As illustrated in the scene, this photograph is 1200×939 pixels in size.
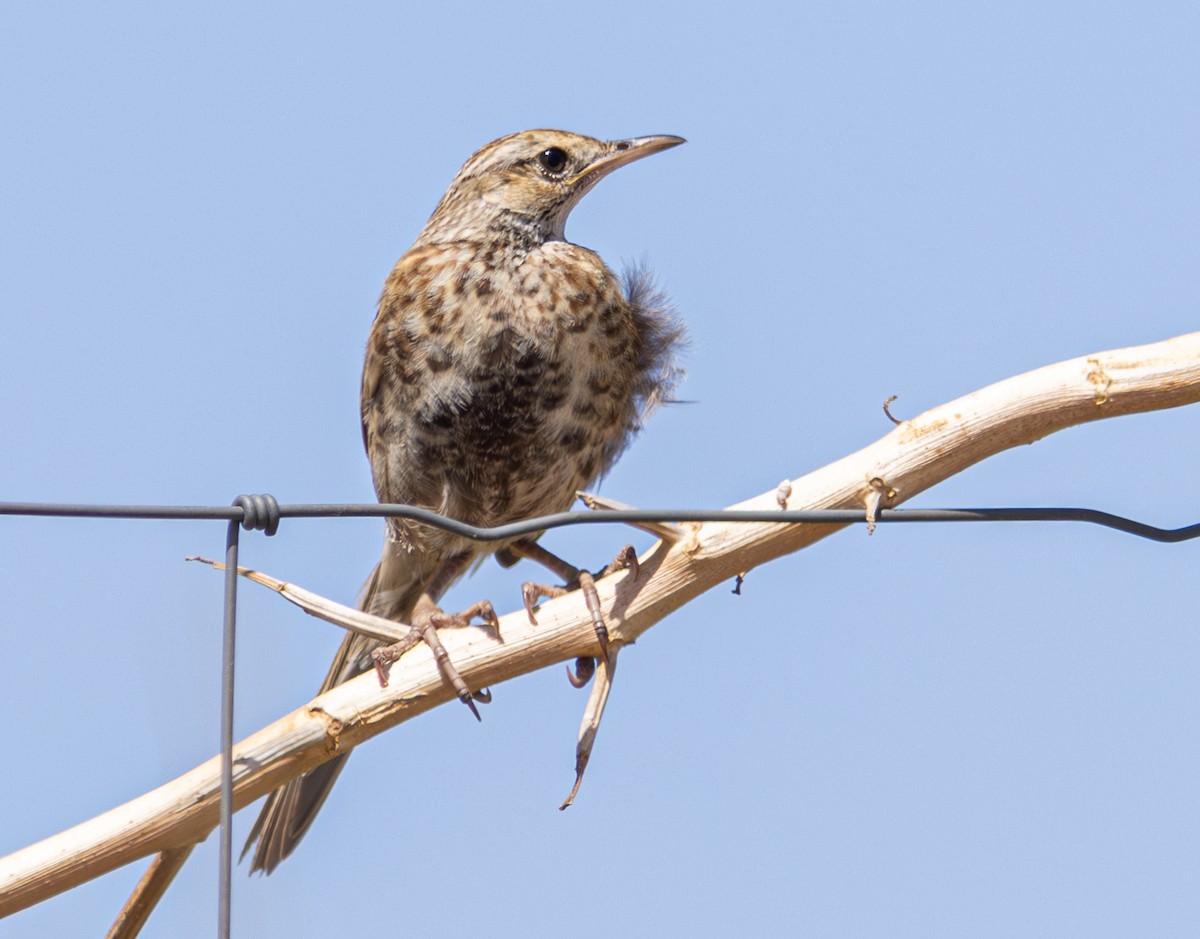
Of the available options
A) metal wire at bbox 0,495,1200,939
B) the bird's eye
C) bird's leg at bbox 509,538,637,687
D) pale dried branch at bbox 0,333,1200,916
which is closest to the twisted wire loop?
metal wire at bbox 0,495,1200,939

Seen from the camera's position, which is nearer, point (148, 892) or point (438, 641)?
point (148, 892)

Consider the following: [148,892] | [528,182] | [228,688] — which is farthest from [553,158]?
[228,688]

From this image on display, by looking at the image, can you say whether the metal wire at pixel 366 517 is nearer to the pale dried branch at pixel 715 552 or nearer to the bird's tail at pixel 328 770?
the pale dried branch at pixel 715 552

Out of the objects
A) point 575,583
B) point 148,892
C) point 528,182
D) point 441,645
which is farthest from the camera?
point 528,182

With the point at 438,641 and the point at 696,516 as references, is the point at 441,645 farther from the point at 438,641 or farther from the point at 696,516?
the point at 696,516

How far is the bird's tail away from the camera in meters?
4.73

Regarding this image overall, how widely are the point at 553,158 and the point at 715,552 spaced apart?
99.0 inches

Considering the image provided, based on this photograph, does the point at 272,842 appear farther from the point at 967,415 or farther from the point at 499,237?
the point at 967,415

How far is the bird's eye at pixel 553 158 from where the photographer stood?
5.57 metres

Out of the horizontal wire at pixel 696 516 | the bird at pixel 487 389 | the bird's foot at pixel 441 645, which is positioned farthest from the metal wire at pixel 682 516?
the bird at pixel 487 389

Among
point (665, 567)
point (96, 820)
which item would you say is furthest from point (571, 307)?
point (96, 820)

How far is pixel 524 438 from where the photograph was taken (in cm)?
490

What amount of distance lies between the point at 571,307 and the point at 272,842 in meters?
1.71

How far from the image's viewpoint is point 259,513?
8.90 feet
